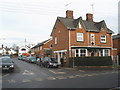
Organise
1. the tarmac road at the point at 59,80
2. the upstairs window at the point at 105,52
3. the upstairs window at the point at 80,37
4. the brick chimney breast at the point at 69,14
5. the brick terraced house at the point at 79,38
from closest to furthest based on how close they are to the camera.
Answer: the tarmac road at the point at 59,80 → the brick terraced house at the point at 79,38 → the upstairs window at the point at 80,37 → the upstairs window at the point at 105,52 → the brick chimney breast at the point at 69,14

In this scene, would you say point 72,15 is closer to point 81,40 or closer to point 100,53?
point 81,40

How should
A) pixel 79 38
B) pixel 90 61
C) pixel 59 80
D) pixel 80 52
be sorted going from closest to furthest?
1. pixel 59 80
2. pixel 90 61
3. pixel 80 52
4. pixel 79 38

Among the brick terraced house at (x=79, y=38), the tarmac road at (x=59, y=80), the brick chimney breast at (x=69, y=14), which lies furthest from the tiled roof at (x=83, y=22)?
the tarmac road at (x=59, y=80)

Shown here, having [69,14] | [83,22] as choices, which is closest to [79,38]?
[83,22]

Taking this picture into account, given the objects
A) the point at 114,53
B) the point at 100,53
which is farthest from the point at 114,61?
the point at 114,53

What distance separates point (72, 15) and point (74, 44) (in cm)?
806

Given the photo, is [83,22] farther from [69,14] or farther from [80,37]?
[69,14]

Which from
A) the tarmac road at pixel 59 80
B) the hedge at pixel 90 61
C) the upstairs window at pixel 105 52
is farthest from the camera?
the upstairs window at pixel 105 52

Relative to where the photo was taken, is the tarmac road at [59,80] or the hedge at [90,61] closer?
the tarmac road at [59,80]

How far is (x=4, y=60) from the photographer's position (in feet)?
65.0

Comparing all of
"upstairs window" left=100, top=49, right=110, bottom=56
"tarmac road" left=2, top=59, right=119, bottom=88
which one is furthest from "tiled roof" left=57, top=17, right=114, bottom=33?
"tarmac road" left=2, top=59, right=119, bottom=88

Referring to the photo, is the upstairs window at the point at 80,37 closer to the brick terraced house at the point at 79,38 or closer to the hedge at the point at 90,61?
the brick terraced house at the point at 79,38

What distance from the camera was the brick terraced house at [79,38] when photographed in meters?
28.2

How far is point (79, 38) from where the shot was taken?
29.2 metres
